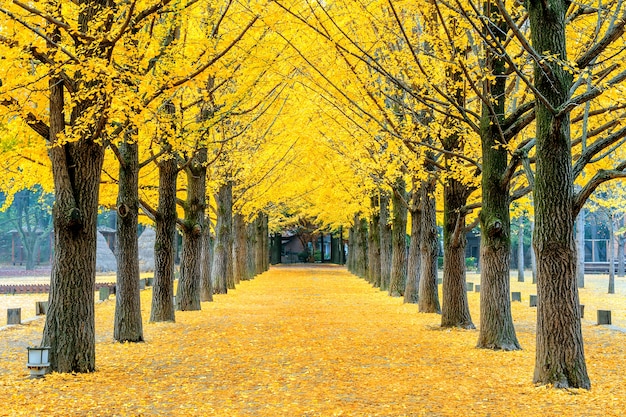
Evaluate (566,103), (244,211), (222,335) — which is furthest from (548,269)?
(244,211)

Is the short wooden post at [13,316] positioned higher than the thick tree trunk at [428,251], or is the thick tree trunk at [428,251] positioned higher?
the thick tree trunk at [428,251]

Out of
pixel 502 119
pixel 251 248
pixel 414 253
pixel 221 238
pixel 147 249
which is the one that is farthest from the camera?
pixel 147 249

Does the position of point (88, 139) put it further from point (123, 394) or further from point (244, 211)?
point (244, 211)

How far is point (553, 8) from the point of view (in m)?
9.02

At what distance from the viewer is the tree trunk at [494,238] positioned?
1240 centimetres

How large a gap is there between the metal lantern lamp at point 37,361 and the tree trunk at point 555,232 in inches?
248

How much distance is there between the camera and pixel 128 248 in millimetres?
13852

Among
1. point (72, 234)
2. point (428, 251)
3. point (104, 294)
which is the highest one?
point (72, 234)

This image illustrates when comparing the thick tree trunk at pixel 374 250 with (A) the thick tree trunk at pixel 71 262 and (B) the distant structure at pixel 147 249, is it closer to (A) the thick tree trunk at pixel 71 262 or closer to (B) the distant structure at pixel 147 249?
(B) the distant structure at pixel 147 249

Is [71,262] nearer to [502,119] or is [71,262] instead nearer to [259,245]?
[502,119]

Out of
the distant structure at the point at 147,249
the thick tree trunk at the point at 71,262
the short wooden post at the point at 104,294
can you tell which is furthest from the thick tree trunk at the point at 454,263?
the distant structure at the point at 147,249

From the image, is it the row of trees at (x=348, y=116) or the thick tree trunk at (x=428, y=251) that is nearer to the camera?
the row of trees at (x=348, y=116)

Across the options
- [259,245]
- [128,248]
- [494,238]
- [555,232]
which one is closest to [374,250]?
[259,245]

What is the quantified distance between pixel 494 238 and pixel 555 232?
3714 millimetres
